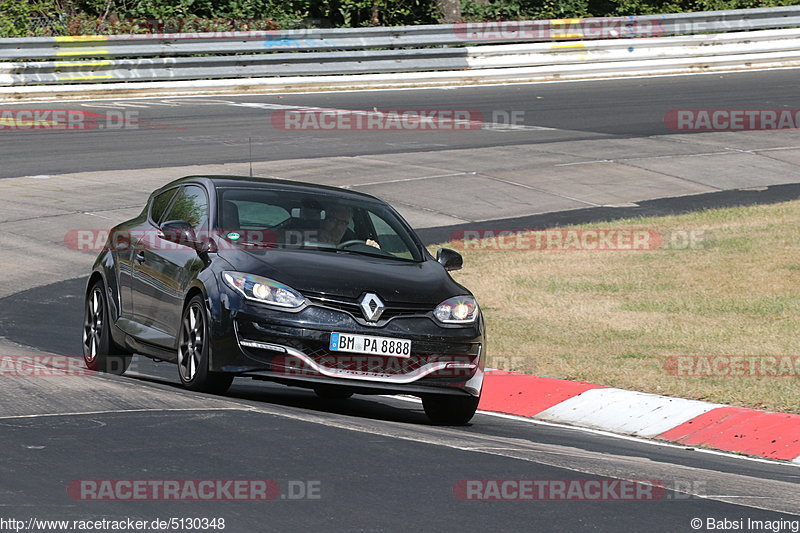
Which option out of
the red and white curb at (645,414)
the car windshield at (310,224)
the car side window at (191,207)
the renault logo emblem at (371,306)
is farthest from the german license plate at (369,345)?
the red and white curb at (645,414)

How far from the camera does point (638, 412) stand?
33.6 ft

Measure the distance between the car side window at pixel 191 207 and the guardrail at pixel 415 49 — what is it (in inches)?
701

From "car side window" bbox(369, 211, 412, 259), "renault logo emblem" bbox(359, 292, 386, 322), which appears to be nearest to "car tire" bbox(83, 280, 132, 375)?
"car side window" bbox(369, 211, 412, 259)

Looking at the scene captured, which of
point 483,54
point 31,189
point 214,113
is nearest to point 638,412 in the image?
point 31,189

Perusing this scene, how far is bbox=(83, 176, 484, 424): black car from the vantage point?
881 centimetres

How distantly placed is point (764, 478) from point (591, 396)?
2.71 m

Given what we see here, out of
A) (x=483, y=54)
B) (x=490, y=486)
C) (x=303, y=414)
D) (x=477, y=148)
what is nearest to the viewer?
(x=490, y=486)

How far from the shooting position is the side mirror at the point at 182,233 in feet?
31.3

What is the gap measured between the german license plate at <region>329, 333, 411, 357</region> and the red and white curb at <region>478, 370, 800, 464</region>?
1.94 meters

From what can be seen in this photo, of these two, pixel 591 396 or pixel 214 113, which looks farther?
pixel 214 113

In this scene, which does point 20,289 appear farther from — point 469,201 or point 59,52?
point 59,52

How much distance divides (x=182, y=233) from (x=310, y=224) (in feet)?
3.01

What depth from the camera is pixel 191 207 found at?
10312 mm

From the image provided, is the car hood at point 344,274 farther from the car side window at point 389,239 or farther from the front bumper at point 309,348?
the car side window at point 389,239
